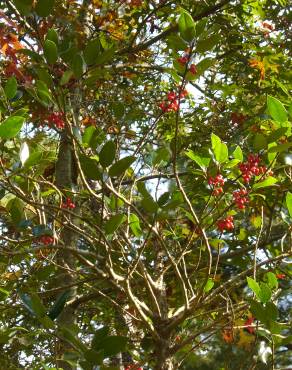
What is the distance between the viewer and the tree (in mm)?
1762

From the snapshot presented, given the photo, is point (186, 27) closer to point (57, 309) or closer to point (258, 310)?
point (258, 310)

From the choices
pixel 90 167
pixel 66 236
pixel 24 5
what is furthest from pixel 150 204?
pixel 66 236

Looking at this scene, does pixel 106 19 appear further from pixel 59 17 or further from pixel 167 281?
pixel 167 281

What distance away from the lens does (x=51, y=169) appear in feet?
14.2

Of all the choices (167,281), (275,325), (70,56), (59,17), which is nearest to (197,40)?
(70,56)

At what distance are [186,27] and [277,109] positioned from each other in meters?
0.49

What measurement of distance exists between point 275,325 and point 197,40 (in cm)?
92

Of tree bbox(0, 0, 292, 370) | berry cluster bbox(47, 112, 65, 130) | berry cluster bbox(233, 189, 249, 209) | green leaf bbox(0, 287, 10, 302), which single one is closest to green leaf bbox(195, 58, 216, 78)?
tree bbox(0, 0, 292, 370)

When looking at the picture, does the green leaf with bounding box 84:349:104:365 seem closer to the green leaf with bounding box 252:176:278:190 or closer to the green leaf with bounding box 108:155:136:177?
the green leaf with bounding box 108:155:136:177

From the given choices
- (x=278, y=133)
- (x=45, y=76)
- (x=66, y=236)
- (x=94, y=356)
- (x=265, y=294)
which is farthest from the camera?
(x=66, y=236)

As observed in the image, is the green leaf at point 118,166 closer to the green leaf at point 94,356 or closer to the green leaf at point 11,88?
the green leaf at point 11,88

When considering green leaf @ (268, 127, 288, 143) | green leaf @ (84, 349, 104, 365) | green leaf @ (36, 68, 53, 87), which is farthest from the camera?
green leaf @ (268, 127, 288, 143)

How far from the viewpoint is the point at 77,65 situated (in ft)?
5.54

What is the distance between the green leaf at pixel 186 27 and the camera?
5.28ft
